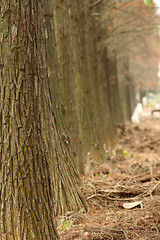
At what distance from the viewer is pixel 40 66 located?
364 cm

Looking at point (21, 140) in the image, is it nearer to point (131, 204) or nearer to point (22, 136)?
point (22, 136)

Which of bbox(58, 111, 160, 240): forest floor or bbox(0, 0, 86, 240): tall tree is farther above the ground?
bbox(0, 0, 86, 240): tall tree

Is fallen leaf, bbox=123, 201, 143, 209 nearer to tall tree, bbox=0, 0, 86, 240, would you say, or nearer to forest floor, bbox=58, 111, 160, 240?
forest floor, bbox=58, 111, 160, 240

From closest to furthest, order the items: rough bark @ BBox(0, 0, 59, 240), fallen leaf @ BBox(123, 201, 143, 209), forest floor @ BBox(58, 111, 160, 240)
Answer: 1. rough bark @ BBox(0, 0, 59, 240)
2. forest floor @ BBox(58, 111, 160, 240)
3. fallen leaf @ BBox(123, 201, 143, 209)

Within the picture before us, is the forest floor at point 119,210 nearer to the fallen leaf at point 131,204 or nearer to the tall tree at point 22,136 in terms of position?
the fallen leaf at point 131,204

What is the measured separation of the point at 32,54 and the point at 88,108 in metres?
5.74

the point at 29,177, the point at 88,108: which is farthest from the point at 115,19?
the point at 29,177

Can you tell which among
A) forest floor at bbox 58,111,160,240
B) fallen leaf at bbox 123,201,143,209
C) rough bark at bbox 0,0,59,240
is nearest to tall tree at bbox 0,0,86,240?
rough bark at bbox 0,0,59,240

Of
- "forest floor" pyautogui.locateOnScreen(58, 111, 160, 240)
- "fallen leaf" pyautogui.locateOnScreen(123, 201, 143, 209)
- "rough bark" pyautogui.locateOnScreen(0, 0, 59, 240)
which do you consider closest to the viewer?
"rough bark" pyautogui.locateOnScreen(0, 0, 59, 240)

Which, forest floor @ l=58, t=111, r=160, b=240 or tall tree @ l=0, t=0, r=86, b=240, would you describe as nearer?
tall tree @ l=0, t=0, r=86, b=240

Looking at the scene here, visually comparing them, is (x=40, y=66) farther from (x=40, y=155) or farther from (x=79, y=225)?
(x=79, y=225)

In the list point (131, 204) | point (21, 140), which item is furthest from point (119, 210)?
point (21, 140)

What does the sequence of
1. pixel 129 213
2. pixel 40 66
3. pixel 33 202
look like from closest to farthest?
pixel 33 202 < pixel 40 66 < pixel 129 213

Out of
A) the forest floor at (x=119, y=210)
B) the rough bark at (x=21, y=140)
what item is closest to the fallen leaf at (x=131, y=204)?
the forest floor at (x=119, y=210)
